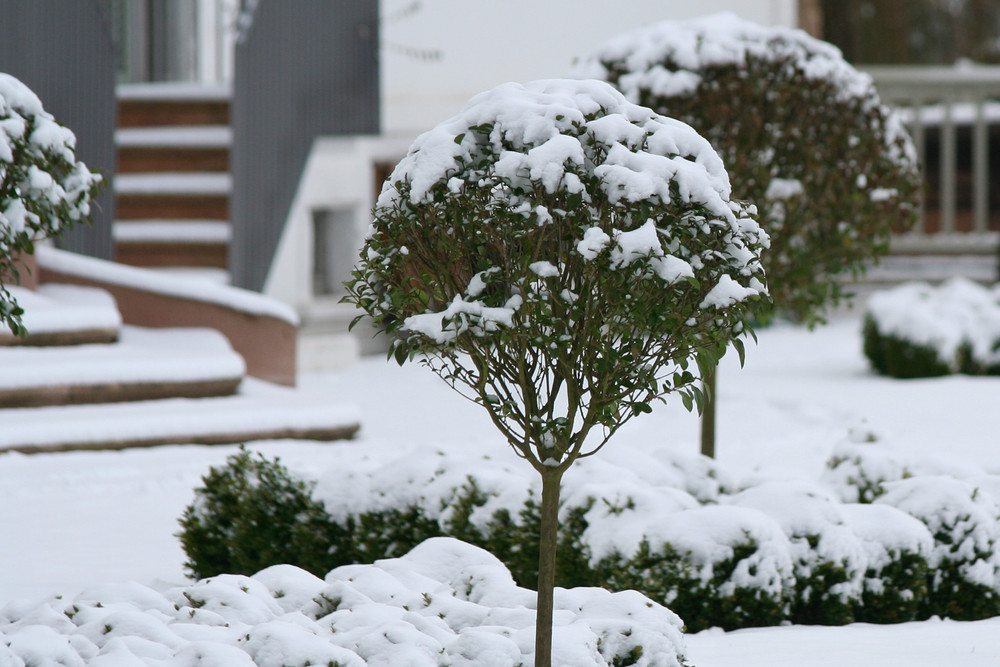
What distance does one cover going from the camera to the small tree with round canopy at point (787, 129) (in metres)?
7.29

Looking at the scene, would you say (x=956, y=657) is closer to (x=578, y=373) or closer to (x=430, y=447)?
(x=578, y=373)

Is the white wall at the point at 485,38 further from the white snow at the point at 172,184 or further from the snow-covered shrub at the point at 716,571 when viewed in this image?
the snow-covered shrub at the point at 716,571

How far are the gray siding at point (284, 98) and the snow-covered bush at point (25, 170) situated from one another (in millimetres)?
7787

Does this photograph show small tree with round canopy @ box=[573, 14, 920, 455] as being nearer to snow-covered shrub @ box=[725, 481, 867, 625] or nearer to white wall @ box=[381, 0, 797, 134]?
snow-covered shrub @ box=[725, 481, 867, 625]

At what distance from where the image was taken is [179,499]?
807cm

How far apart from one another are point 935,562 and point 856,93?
2.98 m

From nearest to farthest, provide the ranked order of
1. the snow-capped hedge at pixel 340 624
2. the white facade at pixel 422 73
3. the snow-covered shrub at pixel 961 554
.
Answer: the snow-capped hedge at pixel 340 624 < the snow-covered shrub at pixel 961 554 < the white facade at pixel 422 73

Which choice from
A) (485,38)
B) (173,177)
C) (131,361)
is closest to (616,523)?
(131,361)

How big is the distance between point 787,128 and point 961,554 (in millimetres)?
2674

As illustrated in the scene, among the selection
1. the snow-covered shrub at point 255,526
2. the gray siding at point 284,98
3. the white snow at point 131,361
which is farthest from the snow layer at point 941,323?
the snow-covered shrub at point 255,526

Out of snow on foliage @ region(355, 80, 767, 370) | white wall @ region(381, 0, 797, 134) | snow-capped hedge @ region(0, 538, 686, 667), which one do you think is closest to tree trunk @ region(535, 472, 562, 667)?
snow-capped hedge @ region(0, 538, 686, 667)

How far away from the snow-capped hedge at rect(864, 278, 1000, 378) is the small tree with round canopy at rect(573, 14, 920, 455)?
6313 millimetres

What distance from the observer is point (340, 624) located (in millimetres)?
4273

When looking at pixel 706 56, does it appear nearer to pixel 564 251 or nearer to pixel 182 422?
pixel 564 251
